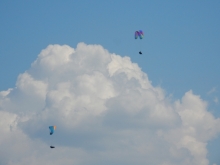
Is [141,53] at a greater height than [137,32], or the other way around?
[137,32]

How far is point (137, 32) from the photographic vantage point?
154375 millimetres

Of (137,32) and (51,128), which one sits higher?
(137,32)

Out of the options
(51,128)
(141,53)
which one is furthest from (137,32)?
(51,128)

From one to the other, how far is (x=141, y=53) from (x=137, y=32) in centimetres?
1516

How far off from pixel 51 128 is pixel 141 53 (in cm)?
4337

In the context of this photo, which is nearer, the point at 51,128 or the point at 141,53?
the point at 141,53

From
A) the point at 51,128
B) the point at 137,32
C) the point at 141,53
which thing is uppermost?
the point at 137,32

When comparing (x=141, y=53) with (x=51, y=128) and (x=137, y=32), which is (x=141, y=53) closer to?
(x=137, y=32)

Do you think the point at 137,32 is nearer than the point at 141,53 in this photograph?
No

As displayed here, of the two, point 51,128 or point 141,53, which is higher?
point 141,53

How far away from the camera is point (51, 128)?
522 ft

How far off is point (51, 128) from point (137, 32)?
45045mm

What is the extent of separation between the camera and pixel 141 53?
464 feet
